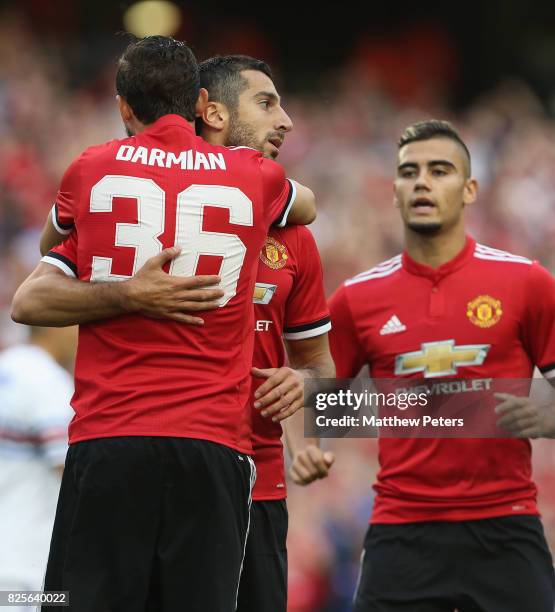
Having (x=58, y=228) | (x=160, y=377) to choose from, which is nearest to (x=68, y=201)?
(x=58, y=228)

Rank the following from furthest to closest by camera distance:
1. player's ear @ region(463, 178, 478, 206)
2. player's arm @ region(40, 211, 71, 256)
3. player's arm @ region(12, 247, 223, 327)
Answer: player's ear @ region(463, 178, 478, 206), player's arm @ region(40, 211, 71, 256), player's arm @ region(12, 247, 223, 327)

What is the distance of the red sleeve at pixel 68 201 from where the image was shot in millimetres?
3568

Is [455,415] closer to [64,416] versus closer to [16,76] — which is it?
[64,416]

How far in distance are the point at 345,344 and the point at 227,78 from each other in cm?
145

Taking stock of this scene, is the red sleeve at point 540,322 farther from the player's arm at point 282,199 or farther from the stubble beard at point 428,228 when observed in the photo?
the player's arm at point 282,199

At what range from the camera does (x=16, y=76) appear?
12414mm

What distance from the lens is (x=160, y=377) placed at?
3.45 m

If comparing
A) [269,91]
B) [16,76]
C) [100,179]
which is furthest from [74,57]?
[100,179]

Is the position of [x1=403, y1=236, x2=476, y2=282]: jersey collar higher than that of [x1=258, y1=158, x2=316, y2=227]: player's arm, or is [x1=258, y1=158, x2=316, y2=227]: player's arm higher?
[x1=403, y1=236, x2=476, y2=282]: jersey collar

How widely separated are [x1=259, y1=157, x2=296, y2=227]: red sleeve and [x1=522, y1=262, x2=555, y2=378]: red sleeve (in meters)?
1.52

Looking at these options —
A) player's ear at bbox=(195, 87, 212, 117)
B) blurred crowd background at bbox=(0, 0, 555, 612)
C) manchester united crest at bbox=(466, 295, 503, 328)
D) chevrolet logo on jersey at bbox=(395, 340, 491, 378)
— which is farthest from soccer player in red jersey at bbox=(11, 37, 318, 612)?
blurred crowd background at bbox=(0, 0, 555, 612)

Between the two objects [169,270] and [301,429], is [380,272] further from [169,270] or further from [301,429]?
[169,270]

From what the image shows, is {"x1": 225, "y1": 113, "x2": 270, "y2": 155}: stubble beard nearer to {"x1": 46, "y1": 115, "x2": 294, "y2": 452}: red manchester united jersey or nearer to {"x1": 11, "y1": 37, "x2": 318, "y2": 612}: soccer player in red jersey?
{"x1": 11, "y1": 37, "x2": 318, "y2": 612}: soccer player in red jersey

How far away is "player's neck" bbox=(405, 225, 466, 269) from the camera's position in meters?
5.42
